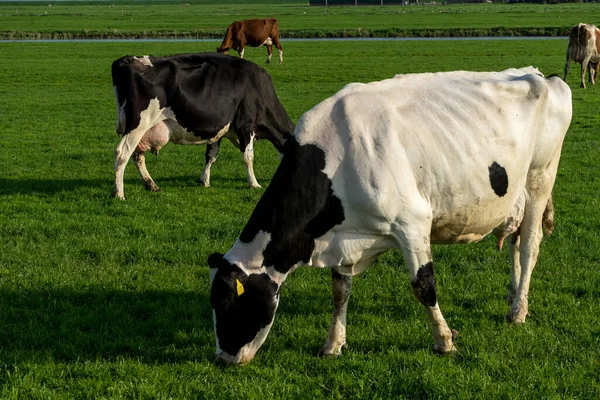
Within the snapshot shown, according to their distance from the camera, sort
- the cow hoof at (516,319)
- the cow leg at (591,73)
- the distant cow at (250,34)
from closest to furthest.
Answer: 1. the cow hoof at (516,319)
2. the cow leg at (591,73)
3. the distant cow at (250,34)

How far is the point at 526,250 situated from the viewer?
23.8 ft

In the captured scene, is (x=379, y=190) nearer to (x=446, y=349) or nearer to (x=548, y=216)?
(x=446, y=349)

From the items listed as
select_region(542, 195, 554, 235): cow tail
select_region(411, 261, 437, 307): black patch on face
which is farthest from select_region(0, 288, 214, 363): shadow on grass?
select_region(542, 195, 554, 235): cow tail

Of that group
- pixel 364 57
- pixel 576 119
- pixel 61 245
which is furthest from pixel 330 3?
pixel 61 245

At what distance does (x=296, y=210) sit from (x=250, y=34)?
33.4 metres

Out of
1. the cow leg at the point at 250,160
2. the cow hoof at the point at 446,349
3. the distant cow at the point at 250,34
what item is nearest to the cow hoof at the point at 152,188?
the cow leg at the point at 250,160

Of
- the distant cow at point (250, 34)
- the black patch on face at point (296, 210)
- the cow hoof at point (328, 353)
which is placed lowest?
the distant cow at point (250, 34)

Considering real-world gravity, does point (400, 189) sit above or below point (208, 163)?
above

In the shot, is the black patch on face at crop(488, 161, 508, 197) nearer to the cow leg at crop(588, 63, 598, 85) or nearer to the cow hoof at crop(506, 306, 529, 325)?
the cow hoof at crop(506, 306, 529, 325)

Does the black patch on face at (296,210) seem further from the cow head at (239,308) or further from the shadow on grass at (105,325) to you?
the shadow on grass at (105,325)

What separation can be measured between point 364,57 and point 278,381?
35.8 metres

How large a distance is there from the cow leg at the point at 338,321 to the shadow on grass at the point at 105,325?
991mm

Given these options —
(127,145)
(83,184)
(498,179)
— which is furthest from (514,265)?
(83,184)

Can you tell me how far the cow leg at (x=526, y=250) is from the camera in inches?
282
